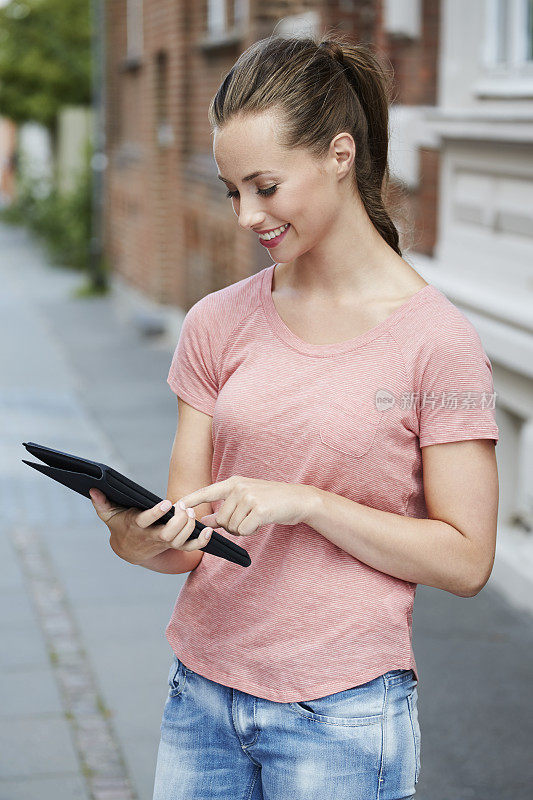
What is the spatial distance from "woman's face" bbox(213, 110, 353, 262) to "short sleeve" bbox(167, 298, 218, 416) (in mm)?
228

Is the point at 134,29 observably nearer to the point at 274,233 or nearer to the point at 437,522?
the point at 274,233

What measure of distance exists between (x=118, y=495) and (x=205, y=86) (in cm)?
1068

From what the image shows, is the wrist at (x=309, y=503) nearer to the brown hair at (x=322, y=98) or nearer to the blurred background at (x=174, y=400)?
the brown hair at (x=322, y=98)

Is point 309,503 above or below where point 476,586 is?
above

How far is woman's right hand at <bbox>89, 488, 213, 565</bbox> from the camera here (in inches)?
71.7

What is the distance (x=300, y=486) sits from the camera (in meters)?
1.81

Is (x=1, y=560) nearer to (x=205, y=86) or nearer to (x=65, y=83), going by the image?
(x=205, y=86)

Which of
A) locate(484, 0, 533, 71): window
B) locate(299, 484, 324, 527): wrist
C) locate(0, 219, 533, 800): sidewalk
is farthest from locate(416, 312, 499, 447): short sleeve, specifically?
locate(484, 0, 533, 71): window

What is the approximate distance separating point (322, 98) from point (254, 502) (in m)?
0.62

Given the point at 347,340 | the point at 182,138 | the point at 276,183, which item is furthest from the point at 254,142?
the point at 182,138

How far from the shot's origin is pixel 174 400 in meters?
10.1

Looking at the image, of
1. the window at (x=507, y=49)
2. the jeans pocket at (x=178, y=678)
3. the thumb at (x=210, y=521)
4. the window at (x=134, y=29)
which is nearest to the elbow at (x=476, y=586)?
the thumb at (x=210, y=521)

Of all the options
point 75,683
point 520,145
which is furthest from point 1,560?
point 520,145

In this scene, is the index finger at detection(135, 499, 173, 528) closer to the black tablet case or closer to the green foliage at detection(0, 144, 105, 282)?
the black tablet case
